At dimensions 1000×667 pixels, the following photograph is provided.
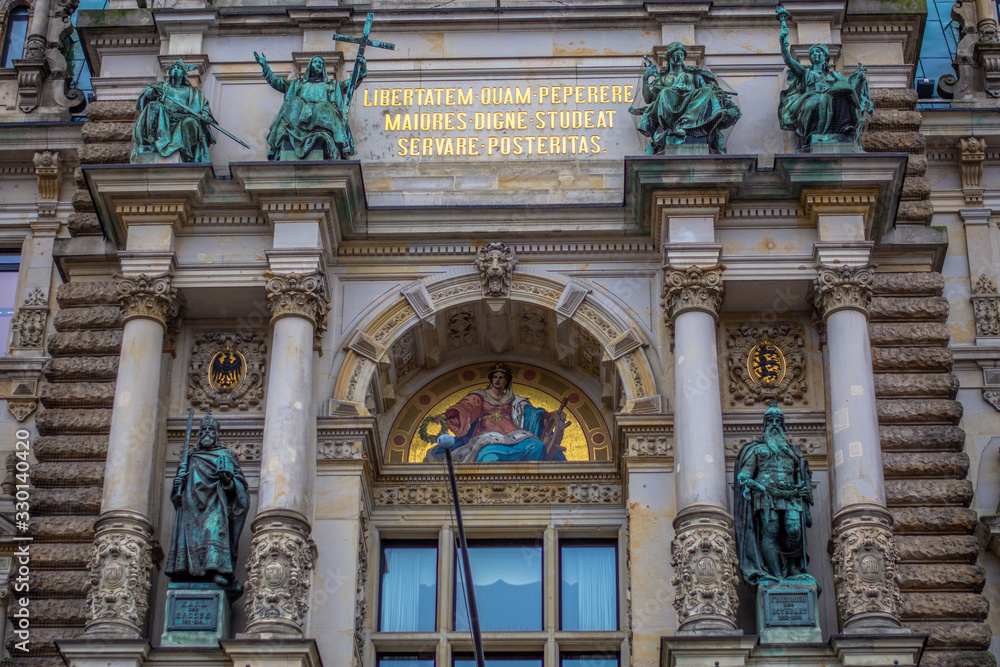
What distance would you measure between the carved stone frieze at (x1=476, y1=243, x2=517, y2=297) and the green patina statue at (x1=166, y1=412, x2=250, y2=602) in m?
4.00

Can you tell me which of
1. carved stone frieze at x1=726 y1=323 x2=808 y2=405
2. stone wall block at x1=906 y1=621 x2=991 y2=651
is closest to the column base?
carved stone frieze at x1=726 y1=323 x2=808 y2=405

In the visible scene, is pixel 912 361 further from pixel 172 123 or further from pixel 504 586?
pixel 172 123

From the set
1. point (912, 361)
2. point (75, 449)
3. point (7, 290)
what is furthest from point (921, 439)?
point (7, 290)

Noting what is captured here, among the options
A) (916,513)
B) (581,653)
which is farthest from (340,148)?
(916,513)

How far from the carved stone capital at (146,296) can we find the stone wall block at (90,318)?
3.69ft

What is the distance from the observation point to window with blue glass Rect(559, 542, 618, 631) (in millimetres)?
23172

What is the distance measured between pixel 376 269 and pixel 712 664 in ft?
23.3

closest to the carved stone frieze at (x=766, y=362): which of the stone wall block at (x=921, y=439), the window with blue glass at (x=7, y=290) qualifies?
the stone wall block at (x=921, y=439)

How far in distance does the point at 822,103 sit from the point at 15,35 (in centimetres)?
1300

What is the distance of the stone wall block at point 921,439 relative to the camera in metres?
23.0

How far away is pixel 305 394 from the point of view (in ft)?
73.2

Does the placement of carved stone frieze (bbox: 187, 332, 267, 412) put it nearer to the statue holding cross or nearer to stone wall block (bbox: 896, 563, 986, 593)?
the statue holding cross

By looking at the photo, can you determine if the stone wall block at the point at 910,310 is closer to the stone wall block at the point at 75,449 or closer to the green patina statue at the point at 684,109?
the green patina statue at the point at 684,109

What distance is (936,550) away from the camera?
2227 cm
